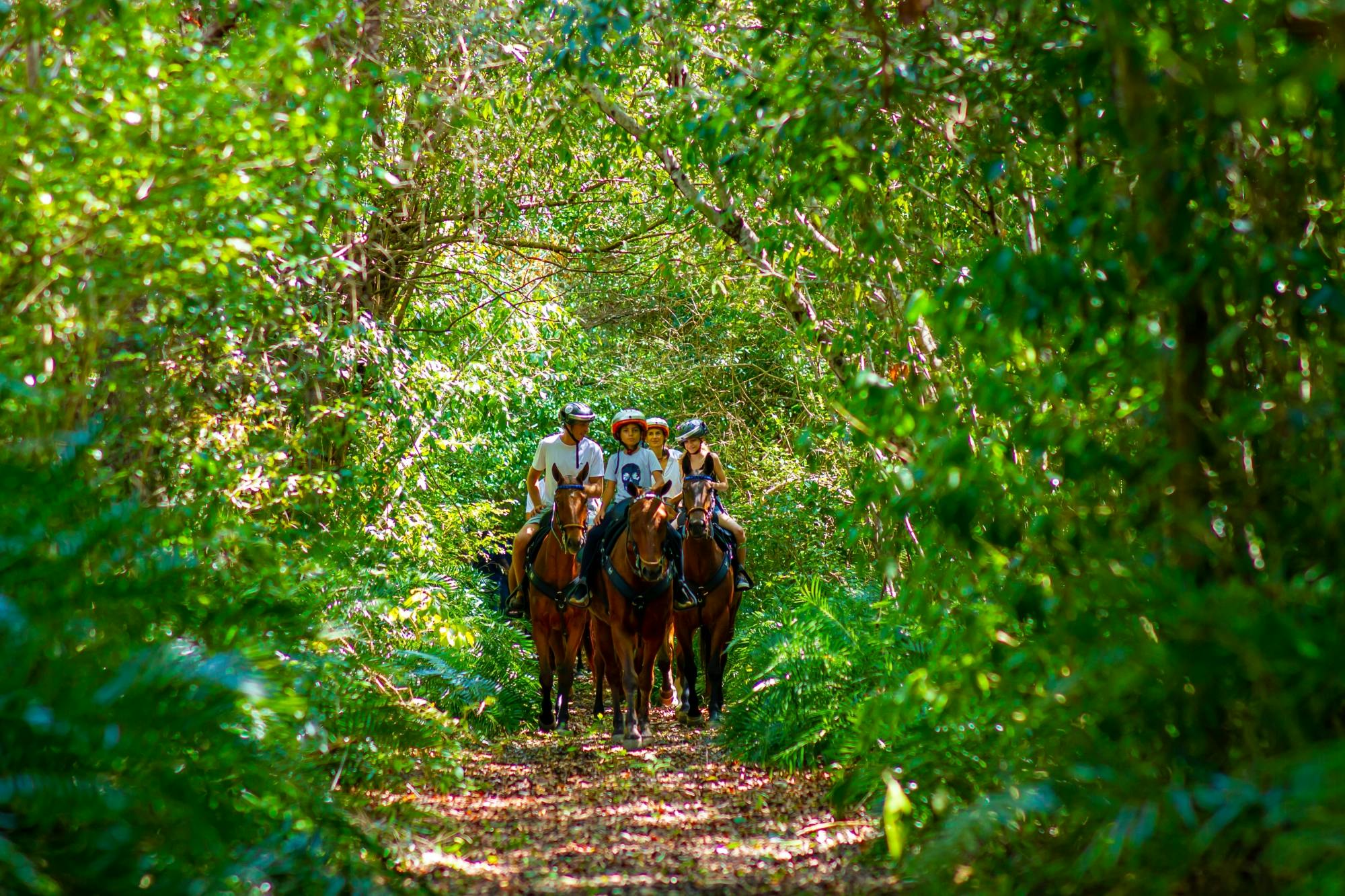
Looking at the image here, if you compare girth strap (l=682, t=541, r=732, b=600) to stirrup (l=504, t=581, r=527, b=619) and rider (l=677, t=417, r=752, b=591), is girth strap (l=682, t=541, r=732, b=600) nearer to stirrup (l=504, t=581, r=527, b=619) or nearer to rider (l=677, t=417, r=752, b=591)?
rider (l=677, t=417, r=752, b=591)

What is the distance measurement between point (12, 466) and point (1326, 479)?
4.09 meters

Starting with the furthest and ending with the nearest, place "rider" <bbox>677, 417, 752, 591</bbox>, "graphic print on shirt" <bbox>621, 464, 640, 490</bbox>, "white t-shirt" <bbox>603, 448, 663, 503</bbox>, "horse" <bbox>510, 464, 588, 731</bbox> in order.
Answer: "white t-shirt" <bbox>603, 448, 663, 503</bbox> < "graphic print on shirt" <bbox>621, 464, 640, 490</bbox> < "rider" <bbox>677, 417, 752, 591</bbox> < "horse" <bbox>510, 464, 588, 731</bbox>

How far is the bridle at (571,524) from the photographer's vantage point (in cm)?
1165

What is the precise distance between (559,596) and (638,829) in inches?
200

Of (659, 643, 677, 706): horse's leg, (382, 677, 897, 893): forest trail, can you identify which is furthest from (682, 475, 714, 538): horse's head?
(659, 643, 677, 706): horse's leg

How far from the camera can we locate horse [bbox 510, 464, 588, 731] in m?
11.8

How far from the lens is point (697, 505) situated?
41.0 feet

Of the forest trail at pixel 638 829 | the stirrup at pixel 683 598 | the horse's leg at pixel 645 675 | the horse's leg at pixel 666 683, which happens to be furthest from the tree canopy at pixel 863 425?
the horse's leg at pixel 666 683

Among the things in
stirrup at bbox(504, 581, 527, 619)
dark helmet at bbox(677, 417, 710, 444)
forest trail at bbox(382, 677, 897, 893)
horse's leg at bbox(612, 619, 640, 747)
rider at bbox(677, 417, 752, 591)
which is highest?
dark helmet at bbox(677, 417, 710, 444)

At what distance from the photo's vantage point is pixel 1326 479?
11.2ft

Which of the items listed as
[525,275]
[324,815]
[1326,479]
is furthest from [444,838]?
[525,275]

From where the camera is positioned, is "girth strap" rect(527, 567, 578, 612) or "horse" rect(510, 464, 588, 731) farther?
"girth strap" rect(527, 567, 578, 612)

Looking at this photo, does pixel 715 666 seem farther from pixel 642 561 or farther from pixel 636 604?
pixel 642 561

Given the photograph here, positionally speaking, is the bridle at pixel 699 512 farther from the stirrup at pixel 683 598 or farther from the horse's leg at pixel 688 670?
the horse's leg at pixel 688 670
